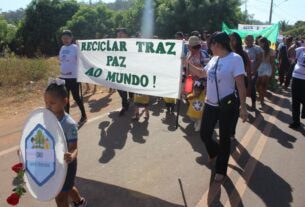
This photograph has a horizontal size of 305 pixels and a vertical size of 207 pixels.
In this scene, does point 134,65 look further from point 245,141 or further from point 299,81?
point 299,81

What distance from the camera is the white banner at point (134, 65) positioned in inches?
217

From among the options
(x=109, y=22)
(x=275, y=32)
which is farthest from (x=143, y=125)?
(x=109, y=22)

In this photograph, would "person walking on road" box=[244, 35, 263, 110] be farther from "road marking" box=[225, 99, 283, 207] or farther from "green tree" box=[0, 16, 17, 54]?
"green tree" box=[0, 16, 17, 54]

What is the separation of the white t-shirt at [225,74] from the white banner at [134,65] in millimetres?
693

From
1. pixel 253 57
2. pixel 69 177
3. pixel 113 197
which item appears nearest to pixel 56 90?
pixel 69 177

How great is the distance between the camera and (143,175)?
17.1 feet

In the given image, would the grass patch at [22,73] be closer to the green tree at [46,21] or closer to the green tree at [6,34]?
the green tree at [46,21]

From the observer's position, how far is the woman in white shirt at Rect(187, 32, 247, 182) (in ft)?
15.0

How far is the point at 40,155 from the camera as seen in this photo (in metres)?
3.31

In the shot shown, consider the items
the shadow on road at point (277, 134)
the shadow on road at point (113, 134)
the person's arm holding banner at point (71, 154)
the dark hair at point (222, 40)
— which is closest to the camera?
the person's arm holding banner at point (71, 154)

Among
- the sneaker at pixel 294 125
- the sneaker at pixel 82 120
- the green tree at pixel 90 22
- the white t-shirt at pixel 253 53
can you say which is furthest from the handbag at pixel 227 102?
the green tree at pixel 90 22

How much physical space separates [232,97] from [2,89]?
853cm

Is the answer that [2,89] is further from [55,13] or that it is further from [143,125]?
[55,13]

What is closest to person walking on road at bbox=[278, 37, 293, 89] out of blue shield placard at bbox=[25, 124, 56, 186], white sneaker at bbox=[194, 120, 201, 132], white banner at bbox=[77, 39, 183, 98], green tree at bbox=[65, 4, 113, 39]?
white sneaker at bbox=[194, 120, 201, 132]
